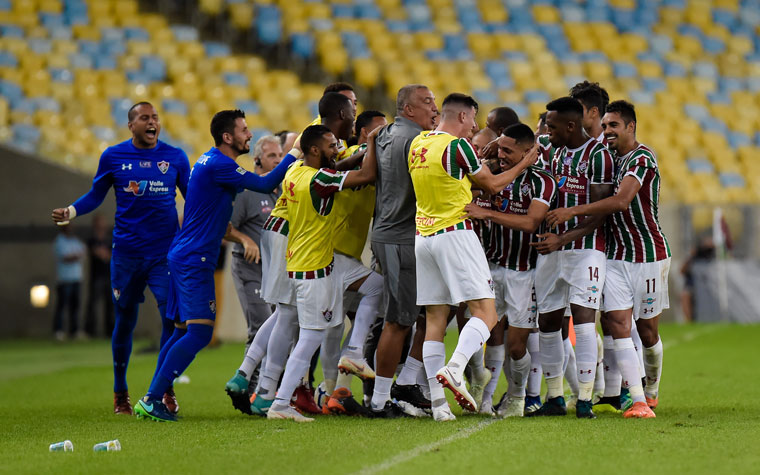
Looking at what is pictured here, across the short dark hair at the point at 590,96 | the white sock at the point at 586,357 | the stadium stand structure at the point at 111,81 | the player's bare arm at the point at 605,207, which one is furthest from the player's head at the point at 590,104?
the stadium stand structure at the point at 111,81

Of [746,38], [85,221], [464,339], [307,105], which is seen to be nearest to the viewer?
[464,339]

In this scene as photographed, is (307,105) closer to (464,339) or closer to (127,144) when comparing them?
(127,144)

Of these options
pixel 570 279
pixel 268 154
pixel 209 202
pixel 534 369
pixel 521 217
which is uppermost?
pixel 268 154

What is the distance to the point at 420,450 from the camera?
5.54 meters

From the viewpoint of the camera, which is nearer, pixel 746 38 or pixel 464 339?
pixel 464 339

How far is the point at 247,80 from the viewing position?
2162 centimetres

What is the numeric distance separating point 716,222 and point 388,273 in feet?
41.0

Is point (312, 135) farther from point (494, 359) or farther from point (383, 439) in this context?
point (383, 439)

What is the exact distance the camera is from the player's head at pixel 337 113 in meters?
7.47

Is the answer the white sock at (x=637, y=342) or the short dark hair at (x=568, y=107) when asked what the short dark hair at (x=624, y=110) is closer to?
the short dark hair at (x=568, y=107)

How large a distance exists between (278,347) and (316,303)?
18.8 inches

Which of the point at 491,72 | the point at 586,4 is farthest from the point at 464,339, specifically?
the point at 586,4

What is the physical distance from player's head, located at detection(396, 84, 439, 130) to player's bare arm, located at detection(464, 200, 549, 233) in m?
0.69

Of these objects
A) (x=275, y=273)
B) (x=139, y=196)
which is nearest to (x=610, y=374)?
(x=275, y=273)
